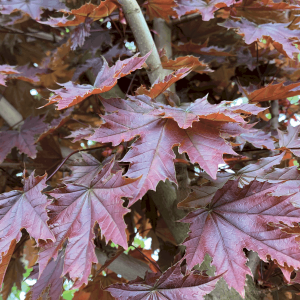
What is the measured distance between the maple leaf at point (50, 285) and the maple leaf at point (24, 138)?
0.28m

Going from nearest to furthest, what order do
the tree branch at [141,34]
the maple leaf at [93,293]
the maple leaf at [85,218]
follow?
the maple leaf at [85,218], the tree branch at [141,34], the maple leaf at [93,293]

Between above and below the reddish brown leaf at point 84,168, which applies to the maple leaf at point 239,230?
below

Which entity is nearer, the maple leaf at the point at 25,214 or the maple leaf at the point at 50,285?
the maple leaf at the point at 25,214

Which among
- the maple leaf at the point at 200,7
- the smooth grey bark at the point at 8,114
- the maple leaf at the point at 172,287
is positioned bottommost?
the maple leaf at the point at 172,287

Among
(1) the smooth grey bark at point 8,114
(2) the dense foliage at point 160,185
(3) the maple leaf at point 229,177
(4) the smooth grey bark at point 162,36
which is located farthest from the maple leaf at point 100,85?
(1) the smooth grey bark at point 8,114

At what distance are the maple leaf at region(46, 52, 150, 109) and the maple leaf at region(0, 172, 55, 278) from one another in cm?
13

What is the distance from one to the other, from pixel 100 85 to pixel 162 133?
0.16 meters

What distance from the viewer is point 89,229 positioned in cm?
40

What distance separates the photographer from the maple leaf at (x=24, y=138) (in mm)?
699

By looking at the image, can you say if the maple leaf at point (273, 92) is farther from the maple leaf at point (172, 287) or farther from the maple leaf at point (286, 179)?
the maple leaf at point (172, 287)

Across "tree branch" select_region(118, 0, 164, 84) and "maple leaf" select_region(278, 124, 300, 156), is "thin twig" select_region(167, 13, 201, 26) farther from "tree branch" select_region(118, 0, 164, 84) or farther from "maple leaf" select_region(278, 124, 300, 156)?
"maple leaf" select_region(278, 124, 300, 156)

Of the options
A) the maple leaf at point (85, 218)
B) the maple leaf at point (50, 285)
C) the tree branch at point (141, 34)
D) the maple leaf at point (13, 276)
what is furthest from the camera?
the maple leaf at point (13, 276)

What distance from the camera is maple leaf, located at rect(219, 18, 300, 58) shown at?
62 cm

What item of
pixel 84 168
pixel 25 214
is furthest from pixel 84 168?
pixel 25 214
